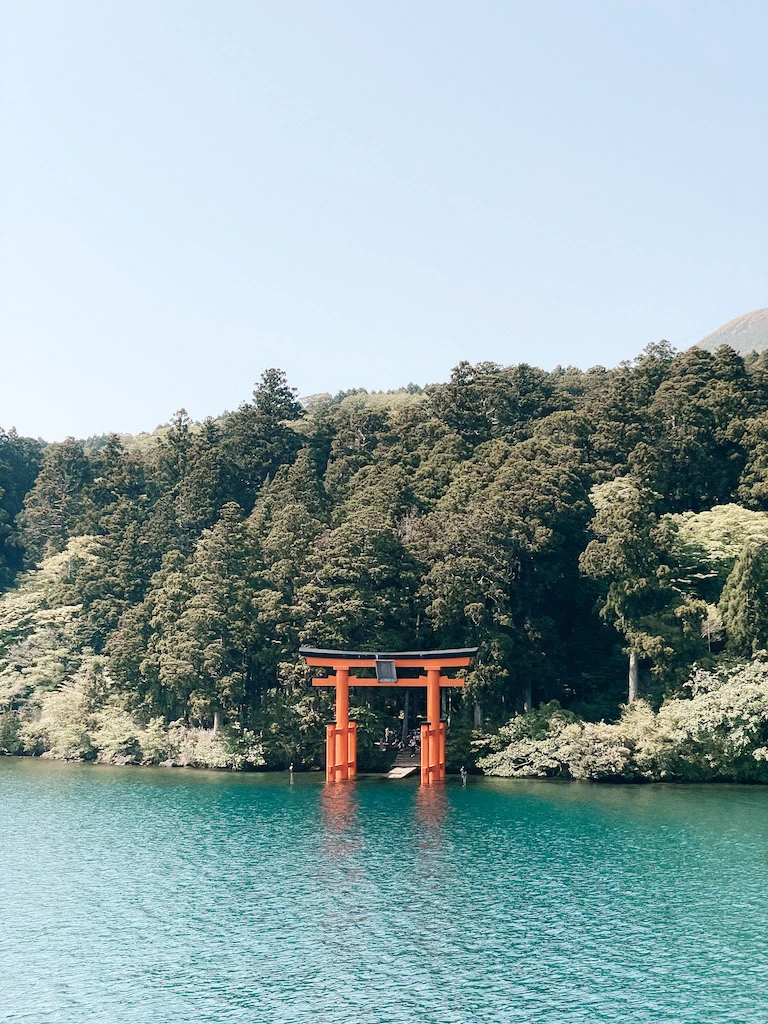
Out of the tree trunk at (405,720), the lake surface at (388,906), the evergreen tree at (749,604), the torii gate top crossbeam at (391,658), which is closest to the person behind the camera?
the lake surface at (388,906)

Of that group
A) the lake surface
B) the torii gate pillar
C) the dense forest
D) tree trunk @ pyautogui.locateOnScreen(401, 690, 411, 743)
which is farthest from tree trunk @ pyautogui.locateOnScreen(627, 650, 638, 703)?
the torii gate pillar

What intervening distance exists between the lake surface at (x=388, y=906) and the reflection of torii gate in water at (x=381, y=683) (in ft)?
10.5

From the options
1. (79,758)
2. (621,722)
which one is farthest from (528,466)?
(79,758)

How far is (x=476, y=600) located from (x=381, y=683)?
234 inches

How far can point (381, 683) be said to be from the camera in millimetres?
52875

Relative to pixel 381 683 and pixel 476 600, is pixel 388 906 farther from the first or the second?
pixel 476 600

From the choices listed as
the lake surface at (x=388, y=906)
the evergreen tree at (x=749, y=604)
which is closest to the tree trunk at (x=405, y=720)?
the lake surface at (x=388, y=906)

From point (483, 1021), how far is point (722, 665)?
29450 mm

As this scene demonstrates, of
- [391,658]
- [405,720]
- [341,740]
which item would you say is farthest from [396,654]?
[405,720]

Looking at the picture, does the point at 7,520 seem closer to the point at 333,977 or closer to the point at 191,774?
the point at 191,774

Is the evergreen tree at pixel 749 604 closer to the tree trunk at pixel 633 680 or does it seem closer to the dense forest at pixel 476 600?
the dense forest at pixel 476 600

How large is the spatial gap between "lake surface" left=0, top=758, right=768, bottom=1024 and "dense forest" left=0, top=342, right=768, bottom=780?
5.11 meters

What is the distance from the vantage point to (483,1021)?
77.1 feet

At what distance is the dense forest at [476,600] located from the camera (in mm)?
51219
